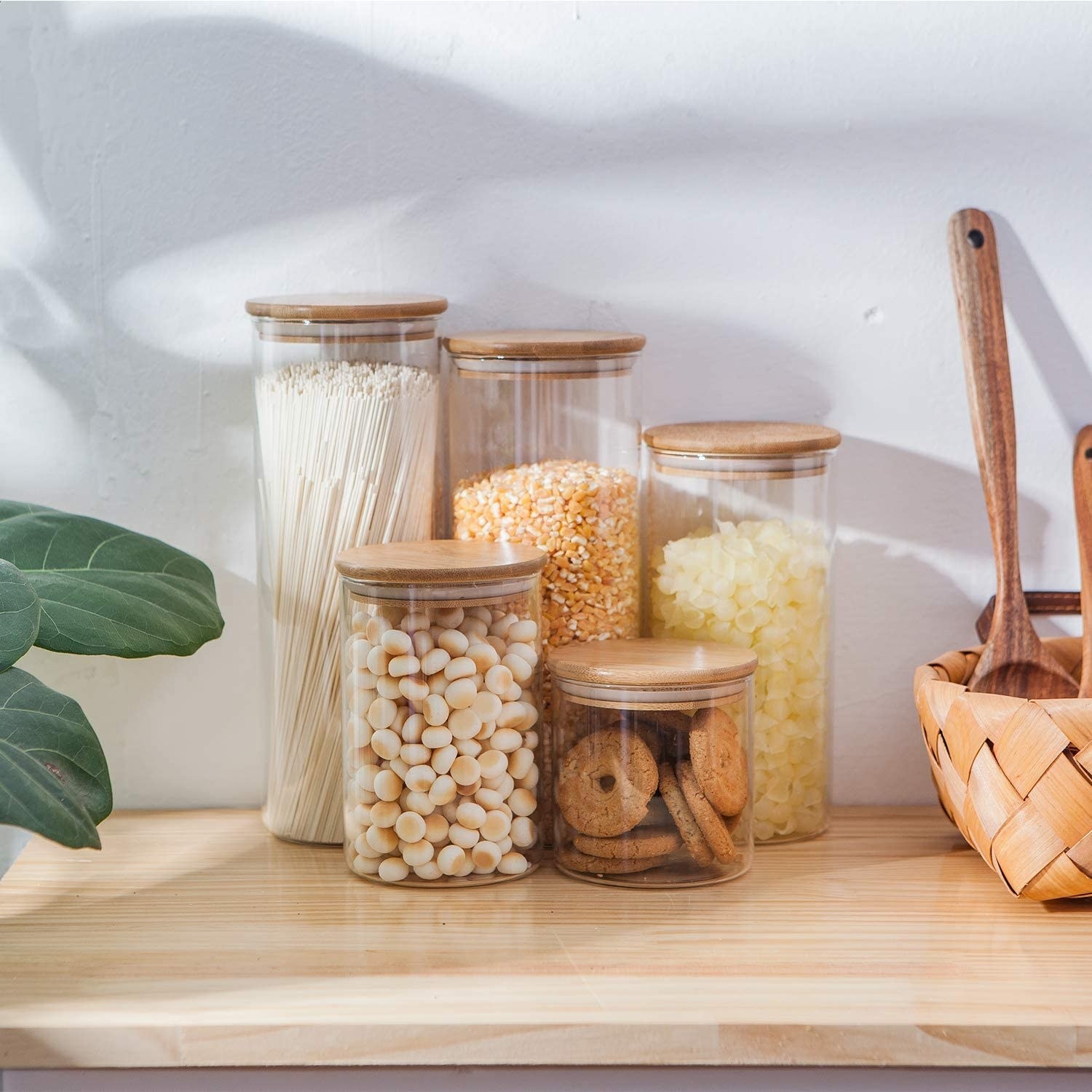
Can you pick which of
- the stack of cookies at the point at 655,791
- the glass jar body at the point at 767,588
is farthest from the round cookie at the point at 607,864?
the glass jar body at the point at 767,588

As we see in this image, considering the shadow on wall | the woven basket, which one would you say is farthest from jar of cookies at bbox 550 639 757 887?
the shadow on wall

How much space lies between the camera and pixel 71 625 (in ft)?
2.39

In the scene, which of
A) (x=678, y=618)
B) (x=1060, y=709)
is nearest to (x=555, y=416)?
Answer: (x=678, y=618)

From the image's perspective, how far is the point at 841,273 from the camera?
2.96 feet

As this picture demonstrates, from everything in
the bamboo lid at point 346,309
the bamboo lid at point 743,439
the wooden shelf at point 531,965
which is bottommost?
the wooden shelf at point 531,965

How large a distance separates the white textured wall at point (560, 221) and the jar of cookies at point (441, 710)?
198mm

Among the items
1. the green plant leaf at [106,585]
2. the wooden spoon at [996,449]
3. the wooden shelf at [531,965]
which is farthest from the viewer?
the wooden spoon at [996,449]

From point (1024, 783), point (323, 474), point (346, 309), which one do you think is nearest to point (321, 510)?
point (323, 474)

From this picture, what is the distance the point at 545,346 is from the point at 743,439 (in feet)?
0.49

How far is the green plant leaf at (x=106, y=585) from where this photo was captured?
0.73 meters

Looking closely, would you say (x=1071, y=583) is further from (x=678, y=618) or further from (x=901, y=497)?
(x=678, y=618)

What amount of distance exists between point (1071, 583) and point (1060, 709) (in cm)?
26

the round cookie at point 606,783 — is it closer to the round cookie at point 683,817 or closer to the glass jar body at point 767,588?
the round cookie at point 683,817

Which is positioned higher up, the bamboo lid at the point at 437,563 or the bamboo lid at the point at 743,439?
the bamboo lid at the point at 743,439
